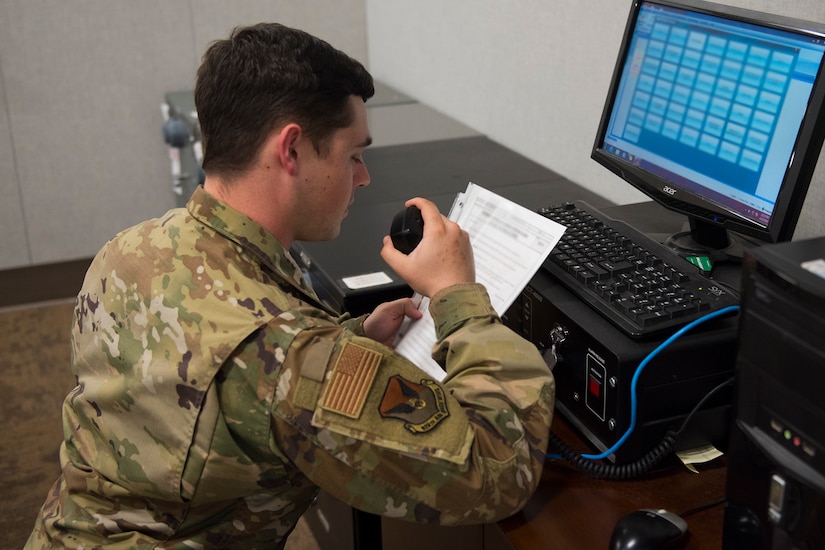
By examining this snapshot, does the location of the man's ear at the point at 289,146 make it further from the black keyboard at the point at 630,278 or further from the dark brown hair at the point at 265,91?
the black keyboard at the point at 630,278

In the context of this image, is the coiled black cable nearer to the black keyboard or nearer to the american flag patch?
the black keyboard

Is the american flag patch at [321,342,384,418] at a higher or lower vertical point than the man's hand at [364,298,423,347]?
higher

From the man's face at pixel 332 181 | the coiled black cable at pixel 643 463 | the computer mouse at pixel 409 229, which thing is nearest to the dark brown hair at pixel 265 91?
the man's face at pixel 332 181

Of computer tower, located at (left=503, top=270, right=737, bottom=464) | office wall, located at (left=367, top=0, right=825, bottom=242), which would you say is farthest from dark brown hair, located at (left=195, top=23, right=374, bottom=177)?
office wall, located at (left=367, top=0, right=825, bottom=242)

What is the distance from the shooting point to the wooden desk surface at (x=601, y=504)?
938 mm

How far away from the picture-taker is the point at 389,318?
120 centimetres

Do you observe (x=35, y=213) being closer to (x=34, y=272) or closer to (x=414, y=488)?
(x=34, y=272)

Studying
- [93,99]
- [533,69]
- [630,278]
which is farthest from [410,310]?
[93,99]

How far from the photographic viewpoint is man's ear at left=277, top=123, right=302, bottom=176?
3.21 ft

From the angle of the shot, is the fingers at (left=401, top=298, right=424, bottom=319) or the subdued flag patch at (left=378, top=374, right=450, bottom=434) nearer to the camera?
the subdued flag patch at (left=378, top=374, right=450, bottom=434)

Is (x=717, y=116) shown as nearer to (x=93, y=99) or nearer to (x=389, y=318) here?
(x=389, y=318)

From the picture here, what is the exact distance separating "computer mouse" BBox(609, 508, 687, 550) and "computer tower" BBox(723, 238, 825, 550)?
0.11 meters

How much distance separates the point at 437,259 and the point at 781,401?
17.9 inches

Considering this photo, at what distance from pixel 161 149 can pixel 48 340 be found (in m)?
0.79
